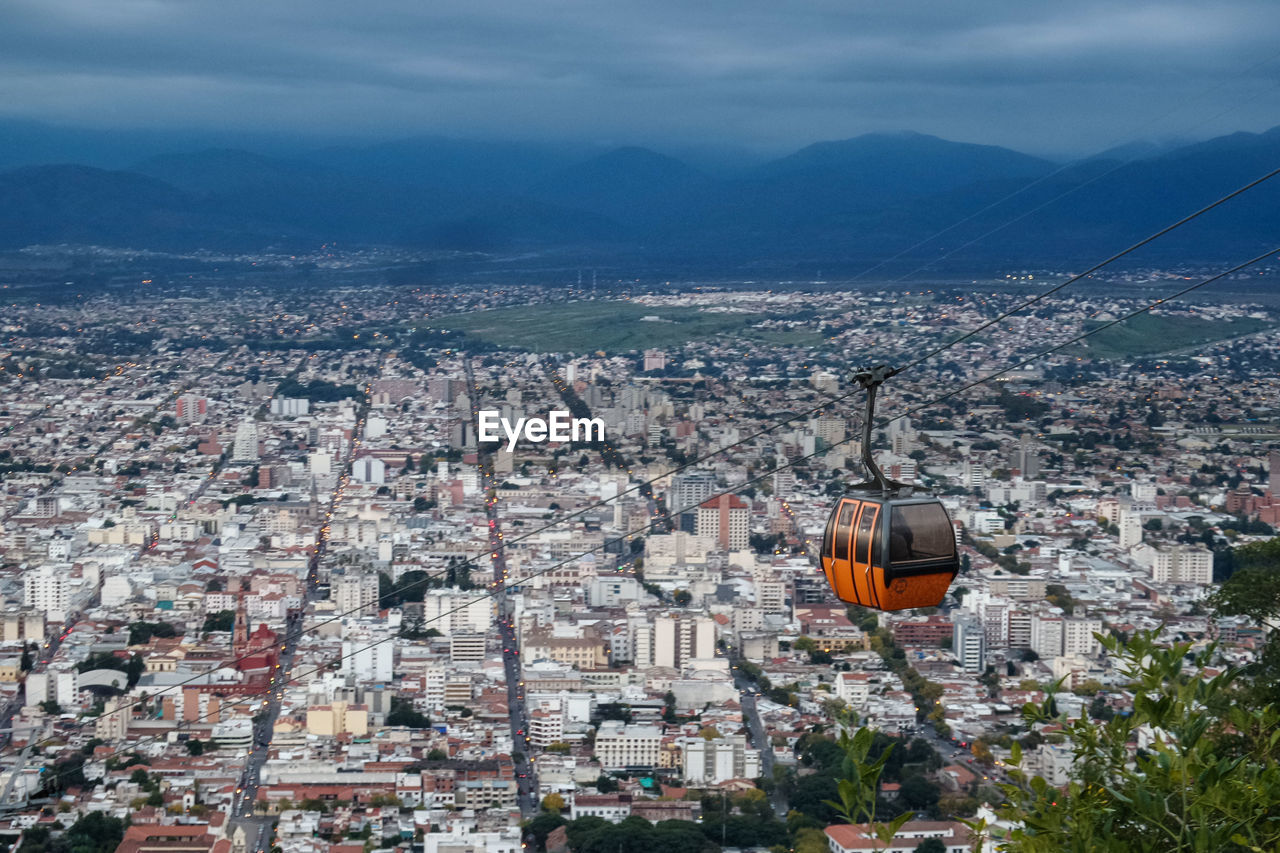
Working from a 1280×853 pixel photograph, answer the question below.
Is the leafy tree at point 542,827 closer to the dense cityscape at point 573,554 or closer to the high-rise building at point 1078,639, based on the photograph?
the dense cityscape at point 573,554

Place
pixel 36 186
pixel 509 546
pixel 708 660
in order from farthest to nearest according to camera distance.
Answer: pixel 36 186 → pixel 509 546 → pixel 708 660

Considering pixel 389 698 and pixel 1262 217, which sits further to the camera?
pixel 1262 217

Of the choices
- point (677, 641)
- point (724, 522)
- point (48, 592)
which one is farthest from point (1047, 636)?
point (48, 592)

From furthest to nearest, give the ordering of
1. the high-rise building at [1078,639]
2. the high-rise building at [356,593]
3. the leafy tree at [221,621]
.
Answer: the high-rise building at [356,593], the leafy tree at [221,621], the high-rise building at [1078,639]

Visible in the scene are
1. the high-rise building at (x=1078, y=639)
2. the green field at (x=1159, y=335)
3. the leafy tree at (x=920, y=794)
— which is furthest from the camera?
the green field at (x=1159, y=335)

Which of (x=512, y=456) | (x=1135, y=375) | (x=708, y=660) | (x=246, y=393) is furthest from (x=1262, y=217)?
(x=708, y=660)

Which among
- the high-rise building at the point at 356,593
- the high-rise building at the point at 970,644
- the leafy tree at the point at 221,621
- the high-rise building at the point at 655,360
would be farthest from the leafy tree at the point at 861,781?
the high-rise building at the point at 655,360

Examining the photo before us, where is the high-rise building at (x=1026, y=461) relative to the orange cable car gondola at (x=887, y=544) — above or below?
below

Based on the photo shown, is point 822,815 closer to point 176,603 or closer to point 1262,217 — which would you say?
point 176,603
